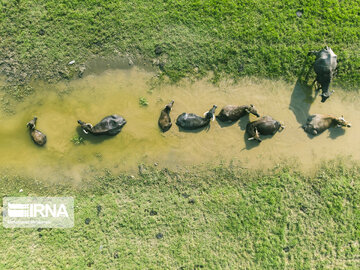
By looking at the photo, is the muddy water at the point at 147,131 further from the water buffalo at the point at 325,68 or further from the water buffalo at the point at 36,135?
the water buffalo at the point at 325,68

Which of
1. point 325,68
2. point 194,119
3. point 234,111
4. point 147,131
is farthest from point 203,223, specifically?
point 325,68

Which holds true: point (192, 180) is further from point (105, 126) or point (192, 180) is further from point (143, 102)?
point (105, 126)

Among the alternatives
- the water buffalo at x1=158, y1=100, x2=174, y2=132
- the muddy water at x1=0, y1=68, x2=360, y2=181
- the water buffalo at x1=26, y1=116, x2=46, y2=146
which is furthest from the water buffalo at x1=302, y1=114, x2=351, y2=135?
the water buffalo at x1=26, y1=116, x2=46, y2=146

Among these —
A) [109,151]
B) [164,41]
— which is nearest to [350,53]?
[164,41]

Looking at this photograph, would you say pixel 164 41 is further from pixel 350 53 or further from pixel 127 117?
pixel 350 53

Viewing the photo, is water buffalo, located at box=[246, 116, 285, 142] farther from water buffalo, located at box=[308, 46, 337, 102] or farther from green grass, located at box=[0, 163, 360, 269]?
water buffalo, located at box=[308, 46, 337, 102]

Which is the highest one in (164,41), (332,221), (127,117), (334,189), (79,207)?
(164,41)
